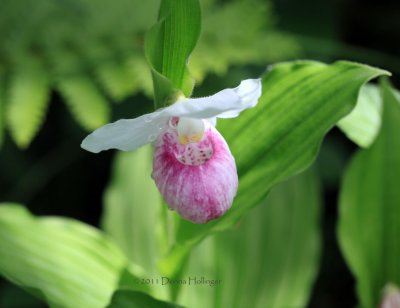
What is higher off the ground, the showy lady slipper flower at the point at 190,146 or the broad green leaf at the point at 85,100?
the showy lady slipper flower at the point at 190,146

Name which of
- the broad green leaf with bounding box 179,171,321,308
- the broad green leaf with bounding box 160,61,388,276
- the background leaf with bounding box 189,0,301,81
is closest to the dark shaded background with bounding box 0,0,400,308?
the background leaf with bounding box 189,0,301,81

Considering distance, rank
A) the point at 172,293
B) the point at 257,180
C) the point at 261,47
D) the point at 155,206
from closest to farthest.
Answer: the point at 257,180, the point at 172,293, the point at 155,206, the point at 261,47

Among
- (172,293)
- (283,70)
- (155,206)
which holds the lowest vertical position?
(155,206)

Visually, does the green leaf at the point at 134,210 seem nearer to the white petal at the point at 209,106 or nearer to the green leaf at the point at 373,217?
the green leaf at the point at 373,217

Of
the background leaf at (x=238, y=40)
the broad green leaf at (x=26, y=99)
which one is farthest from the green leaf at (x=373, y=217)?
the broad green leaf at (x=26, y=99)

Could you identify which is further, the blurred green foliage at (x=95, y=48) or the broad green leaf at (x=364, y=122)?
the blurred green foliage at (x=95, y=48)

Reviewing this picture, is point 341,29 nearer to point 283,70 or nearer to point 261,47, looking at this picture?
point 261,47

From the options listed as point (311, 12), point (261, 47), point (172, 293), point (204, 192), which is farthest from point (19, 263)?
point (311, 12)
